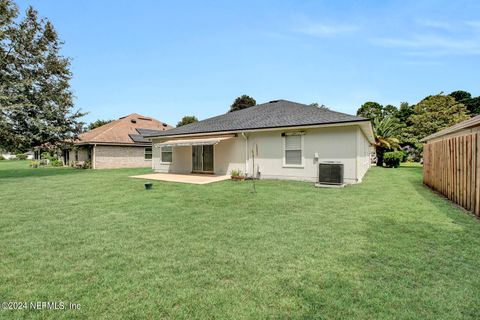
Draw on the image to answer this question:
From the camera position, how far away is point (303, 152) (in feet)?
48.5

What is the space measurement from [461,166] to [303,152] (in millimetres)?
7501

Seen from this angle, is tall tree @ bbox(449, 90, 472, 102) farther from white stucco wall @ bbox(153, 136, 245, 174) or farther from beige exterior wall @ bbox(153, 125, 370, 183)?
white stucco wall @ bbox(153, 136, 245, 174)

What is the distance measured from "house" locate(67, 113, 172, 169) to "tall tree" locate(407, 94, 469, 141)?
3951 centimetres

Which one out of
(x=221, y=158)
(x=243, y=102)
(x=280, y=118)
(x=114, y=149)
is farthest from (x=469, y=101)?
(x=114, y=149)

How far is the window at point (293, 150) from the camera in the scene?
49.2ft

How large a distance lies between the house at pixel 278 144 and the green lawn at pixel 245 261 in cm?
588

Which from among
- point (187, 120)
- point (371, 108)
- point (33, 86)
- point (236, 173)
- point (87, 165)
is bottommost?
point (236, 173)

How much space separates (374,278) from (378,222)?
3.35 meters

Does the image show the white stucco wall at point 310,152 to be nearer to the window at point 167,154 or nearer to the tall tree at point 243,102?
the window at point 167,154

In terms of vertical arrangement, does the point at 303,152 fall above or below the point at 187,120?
below

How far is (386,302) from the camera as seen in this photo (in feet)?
10.4

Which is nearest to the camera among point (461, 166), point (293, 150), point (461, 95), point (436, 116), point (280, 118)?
point (461, 166)

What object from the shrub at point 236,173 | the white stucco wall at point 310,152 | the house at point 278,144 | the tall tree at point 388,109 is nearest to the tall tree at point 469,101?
the tall tree at point 388,109

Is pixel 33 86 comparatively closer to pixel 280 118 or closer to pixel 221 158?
pixel 221 158
